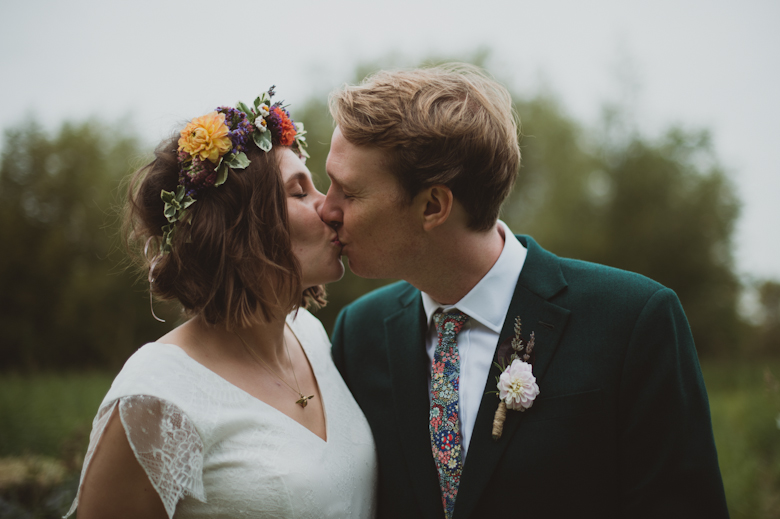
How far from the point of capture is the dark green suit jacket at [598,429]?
203cm

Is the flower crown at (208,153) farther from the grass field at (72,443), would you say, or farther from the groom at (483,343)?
the grass field at (72,443)

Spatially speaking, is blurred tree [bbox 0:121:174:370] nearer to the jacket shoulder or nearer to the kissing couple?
the jacket shoulder

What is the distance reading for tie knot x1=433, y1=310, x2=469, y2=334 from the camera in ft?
8.14

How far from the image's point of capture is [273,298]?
2461mm

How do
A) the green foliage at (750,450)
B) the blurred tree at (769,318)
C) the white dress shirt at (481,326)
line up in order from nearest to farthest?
the white dress shirt at (481,326), the green foliage at (750,450), the blurred tree at (769,318)

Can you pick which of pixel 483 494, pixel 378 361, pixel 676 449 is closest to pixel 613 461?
pixel 676 449

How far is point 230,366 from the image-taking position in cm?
234

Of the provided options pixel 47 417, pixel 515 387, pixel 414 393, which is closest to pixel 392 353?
pixel 414 393

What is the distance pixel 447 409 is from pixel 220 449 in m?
0.91

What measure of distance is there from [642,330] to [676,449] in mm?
444

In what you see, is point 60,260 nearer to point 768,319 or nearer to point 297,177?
point 297,177

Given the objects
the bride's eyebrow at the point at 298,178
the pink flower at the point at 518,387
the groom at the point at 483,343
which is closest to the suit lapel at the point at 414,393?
the groom at the point at 483,343

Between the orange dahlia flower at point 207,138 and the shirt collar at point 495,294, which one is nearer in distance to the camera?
the orange dahlia flower at point 207,138

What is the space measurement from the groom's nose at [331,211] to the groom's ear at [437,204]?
410 mm
